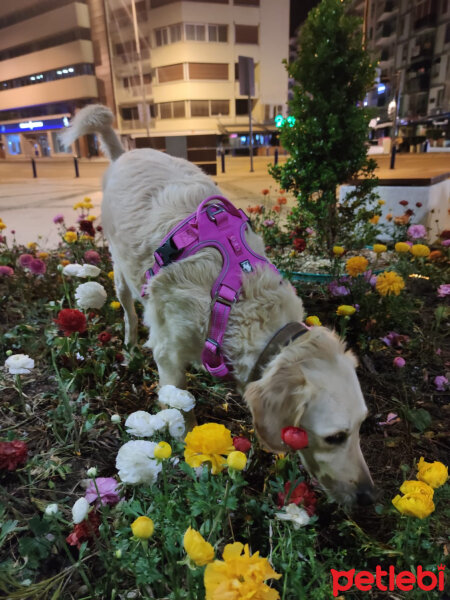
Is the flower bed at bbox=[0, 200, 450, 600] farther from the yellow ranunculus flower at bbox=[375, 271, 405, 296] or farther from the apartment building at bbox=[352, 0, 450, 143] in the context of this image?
the apartment building at bbox=[352, 0, 450, 143]

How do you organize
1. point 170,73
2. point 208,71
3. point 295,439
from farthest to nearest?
point 208,71 < point 170,73 < point 295,439

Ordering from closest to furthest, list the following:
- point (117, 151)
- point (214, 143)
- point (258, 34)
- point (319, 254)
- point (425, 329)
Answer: point (425, 329)
point (117, 151)
point (319, 254)
point (214, 143)
point (258, 34)

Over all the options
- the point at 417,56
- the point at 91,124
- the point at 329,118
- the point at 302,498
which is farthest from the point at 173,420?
the point at 417,56

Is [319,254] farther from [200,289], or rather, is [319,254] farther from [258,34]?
[258,34]

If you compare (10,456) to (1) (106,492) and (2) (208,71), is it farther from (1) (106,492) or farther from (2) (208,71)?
(2) (208,71)

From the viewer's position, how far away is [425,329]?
2.87 m

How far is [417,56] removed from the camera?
10.7m

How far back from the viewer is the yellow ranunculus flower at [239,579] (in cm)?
73

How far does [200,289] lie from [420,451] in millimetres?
1280

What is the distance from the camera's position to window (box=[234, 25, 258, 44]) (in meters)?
27.7

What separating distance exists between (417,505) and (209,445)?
52 centimetres

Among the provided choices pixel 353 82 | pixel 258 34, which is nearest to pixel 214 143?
pixel 353 82

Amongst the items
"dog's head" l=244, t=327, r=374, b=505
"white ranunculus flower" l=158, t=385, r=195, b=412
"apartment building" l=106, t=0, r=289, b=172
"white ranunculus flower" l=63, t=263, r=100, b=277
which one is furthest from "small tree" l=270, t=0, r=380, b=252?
"apartment building" l=106, t=0, r=289, b=172

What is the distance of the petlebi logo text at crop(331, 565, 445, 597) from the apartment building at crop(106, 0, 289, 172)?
22852 mm
